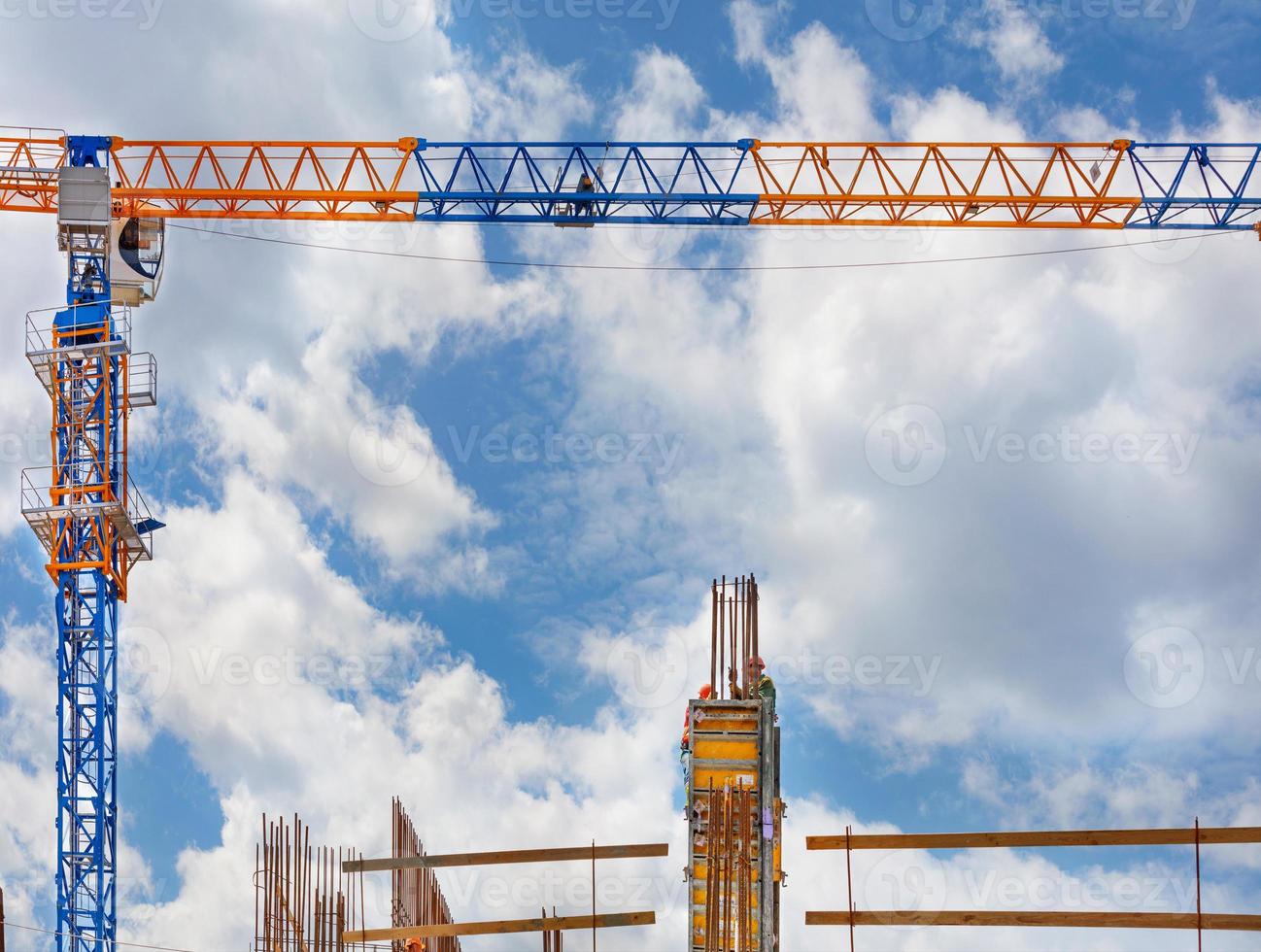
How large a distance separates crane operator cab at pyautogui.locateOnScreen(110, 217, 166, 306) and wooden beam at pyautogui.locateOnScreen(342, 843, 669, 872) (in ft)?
87.2

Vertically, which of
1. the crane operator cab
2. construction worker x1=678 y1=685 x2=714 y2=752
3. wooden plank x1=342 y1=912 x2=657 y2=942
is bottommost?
wooden plank x1=342 y1=912 x2=657 y2=942

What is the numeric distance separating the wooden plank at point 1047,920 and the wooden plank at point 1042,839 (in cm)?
91

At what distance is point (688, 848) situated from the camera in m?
26.5

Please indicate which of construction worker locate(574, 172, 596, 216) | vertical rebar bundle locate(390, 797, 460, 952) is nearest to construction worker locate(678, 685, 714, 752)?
vertical rebar bundle locate(390, 797, 460, 952)

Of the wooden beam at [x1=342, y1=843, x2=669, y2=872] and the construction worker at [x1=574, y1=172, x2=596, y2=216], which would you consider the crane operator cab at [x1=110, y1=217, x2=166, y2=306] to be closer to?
the construction worker at [x1=574, y1=172, x2=596, y2=216]

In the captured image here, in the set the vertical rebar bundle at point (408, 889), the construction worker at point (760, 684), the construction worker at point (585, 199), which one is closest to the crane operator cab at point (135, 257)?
the construction worker at point (585, 199)

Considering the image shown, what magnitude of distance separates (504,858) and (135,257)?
28.5 meters

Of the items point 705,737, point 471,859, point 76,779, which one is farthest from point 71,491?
point 705,737

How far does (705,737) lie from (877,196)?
31.5m

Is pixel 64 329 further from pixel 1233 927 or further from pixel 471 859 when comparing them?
pixel 1233 927

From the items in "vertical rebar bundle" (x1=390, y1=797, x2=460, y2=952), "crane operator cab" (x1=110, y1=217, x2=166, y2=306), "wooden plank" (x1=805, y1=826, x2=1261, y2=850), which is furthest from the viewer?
"crane operator cab" (x1=110, y1=217, x2=166, y2=306)

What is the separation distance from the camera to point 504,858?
28938mm

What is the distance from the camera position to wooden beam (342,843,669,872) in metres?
28.1

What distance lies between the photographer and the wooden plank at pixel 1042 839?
24294 mm
